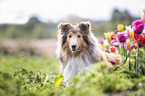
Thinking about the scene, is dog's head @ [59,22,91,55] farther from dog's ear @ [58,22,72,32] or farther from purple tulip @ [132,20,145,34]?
purple tulip @ [132,20,145,34]

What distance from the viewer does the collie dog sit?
3.40m

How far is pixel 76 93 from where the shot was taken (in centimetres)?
166

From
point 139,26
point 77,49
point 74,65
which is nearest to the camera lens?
point 139,26

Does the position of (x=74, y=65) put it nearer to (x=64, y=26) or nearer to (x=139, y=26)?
(x=64, y=26)

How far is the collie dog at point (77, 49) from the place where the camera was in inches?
134

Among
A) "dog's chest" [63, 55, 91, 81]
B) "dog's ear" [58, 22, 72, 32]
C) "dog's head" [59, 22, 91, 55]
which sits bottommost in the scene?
"dog's chest" [63, 55, 91, 81]

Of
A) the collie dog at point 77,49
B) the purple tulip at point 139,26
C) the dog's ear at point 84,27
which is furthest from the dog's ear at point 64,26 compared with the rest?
the purple tulip at point 139,26

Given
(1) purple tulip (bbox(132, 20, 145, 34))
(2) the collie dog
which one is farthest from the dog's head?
(1) purple tulip (bbox(132, 20, 145, 34))

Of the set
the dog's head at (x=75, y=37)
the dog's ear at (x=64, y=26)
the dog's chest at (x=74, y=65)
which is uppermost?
the dog's ear at (x=64, y=26)

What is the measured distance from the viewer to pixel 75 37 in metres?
3.37

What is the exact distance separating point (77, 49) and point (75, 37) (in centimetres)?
28

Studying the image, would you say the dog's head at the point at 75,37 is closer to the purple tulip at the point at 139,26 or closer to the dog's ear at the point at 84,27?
the dog's ear at the point at 84,27

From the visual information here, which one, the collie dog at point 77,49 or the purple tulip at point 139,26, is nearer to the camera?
the purple tulip at point 139,26

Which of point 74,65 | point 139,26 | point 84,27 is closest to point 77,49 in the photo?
point 74,65
